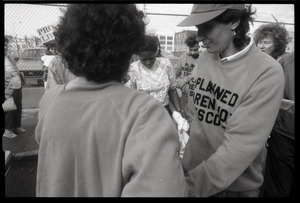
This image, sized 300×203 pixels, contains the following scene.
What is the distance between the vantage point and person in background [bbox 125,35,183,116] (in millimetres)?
2744

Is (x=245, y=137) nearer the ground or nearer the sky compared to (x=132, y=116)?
Answer: nearer the ground

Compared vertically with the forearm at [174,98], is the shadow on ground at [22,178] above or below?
below

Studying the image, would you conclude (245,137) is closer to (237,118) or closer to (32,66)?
(237,118)

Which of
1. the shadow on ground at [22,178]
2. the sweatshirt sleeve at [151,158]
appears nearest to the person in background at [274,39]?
the sweatshirt sleeve at [151,158]

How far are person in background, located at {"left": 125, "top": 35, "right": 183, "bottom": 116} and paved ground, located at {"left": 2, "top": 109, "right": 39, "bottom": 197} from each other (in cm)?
155

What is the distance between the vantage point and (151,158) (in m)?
0.75

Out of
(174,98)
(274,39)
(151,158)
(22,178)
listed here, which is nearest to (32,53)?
(22,178)

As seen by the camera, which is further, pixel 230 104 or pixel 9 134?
pixel 9 134

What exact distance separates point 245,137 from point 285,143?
84 cm

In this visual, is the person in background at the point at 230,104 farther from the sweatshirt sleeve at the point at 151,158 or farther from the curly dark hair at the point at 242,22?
the sweatshirt sleeve at the point at 151,158

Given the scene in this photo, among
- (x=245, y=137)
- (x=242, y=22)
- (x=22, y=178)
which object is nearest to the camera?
A: (x=245, y=137)

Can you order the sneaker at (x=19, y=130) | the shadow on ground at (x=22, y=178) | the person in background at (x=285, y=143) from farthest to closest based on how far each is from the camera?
the sneaker at (x=19, y=130)
the shadow on ground at (x=22, y=178)
the person in background at (x=285, y=143)

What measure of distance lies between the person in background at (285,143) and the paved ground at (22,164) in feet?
7.94

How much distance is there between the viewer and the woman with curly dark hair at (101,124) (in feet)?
2.58
